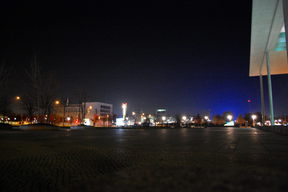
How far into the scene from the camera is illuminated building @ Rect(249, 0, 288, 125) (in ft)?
54.5

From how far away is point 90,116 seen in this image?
379 feet

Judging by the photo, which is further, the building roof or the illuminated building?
the building roof

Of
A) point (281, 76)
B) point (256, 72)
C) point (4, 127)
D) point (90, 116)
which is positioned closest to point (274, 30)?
point (256, 72)

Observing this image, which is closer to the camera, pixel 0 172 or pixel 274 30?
pixel 0 172

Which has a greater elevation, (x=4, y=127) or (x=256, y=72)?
(x=256, y=72)

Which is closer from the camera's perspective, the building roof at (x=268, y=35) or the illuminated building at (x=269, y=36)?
the illuminated building at (x=269, y=36)

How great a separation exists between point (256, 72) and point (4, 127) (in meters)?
43.8

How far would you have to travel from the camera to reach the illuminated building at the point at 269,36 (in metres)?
16.6

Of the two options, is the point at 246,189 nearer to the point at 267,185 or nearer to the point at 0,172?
the point at 267,185


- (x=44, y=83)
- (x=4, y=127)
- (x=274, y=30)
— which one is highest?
(x=274, y=30)

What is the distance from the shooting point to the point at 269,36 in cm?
2227

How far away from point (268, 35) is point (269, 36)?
0.17m

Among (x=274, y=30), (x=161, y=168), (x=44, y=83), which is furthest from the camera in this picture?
(x=44, y=83)

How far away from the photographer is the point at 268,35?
22219mm
